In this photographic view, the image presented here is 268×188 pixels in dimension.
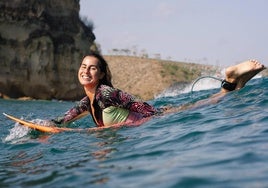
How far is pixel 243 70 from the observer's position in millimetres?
7574

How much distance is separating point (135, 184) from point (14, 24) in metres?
35.6

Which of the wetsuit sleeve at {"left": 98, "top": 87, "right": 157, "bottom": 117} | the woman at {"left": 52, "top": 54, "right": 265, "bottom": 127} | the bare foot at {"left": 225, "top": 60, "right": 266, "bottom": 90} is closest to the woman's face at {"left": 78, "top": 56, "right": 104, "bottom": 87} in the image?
the woman at {"left": 52, "top": 54, "right": 265, "bottom": 127}

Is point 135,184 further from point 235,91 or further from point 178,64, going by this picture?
point 178,64

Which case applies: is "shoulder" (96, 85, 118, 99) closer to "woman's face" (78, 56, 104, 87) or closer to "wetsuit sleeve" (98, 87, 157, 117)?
"wetsuit sleeve" (98, 87, 157, 117)

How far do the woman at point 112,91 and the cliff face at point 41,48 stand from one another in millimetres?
29459

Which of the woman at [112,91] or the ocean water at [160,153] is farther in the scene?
the woman at [112,91]

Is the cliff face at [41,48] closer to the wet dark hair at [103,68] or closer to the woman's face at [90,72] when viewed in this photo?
the wet dark hair at [103,68]

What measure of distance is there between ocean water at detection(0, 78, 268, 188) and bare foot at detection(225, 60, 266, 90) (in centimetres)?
28

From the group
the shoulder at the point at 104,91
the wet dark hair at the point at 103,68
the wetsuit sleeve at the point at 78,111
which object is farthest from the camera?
the wetsuit sleeve at the point at 78,111

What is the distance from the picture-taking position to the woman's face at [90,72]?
7516 millimetres

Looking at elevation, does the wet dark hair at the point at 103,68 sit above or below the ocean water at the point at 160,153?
above

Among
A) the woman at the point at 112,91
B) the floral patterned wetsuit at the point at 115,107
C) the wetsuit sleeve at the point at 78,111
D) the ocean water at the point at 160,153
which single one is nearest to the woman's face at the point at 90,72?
the woman at the point at 112,91

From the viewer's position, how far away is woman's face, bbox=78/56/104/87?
752 centimetres

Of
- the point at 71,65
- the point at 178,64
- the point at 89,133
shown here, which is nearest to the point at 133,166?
the point at 89,133
